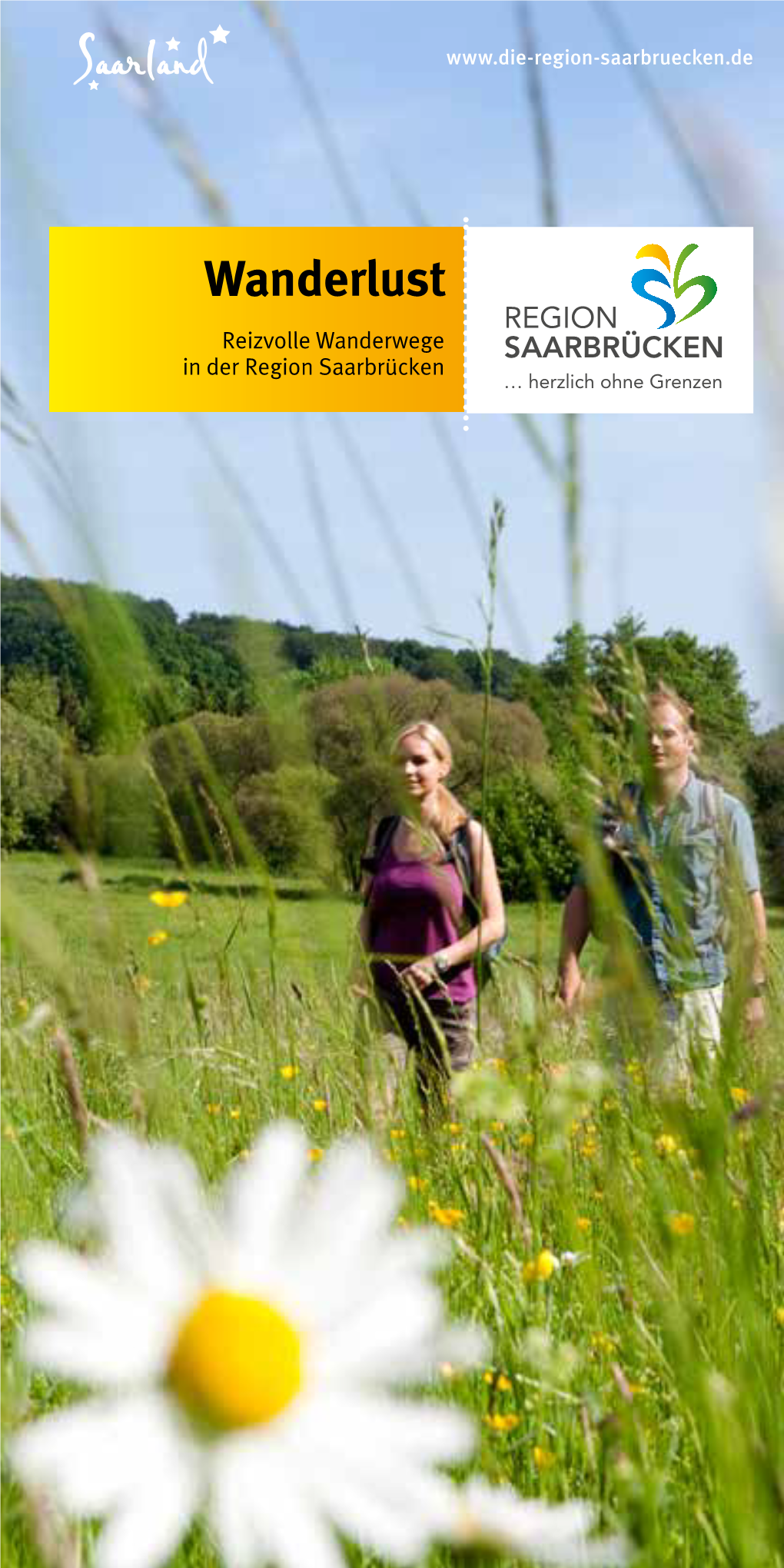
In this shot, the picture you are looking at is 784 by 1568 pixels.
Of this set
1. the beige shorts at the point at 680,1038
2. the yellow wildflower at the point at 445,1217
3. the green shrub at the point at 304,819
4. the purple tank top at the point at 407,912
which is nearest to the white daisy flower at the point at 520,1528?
the beige shorts at the point at 680,1038

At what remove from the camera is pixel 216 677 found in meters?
1.08

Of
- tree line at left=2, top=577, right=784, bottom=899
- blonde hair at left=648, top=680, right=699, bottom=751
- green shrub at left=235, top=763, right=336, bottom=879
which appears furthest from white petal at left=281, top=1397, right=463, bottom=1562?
blonde hair at left=648, top=680, right=699, bottom=751

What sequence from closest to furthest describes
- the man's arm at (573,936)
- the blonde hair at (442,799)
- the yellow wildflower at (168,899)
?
the yellow wildflower at (168,899) < the man's arm at (573,936) < the blonde hair at (442,799)

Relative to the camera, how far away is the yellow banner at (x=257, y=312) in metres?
1.30

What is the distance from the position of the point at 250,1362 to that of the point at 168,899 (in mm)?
979

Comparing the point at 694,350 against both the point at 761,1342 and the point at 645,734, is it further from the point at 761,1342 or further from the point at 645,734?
the point at 761,1342

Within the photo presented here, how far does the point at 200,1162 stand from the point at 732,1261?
2.58ft

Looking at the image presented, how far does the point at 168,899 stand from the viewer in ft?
3.97

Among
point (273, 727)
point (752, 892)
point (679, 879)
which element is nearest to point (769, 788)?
point (679, 879)

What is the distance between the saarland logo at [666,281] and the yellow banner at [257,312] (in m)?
0.18

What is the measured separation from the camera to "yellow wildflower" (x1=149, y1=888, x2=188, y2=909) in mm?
1138

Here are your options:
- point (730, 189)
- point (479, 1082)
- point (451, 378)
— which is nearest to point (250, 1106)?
point (451, 378)

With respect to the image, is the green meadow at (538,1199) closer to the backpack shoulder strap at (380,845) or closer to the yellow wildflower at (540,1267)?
the yellow wildflower at (540,1267)

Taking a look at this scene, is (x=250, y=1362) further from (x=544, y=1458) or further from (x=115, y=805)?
(x=544, y=1458)
